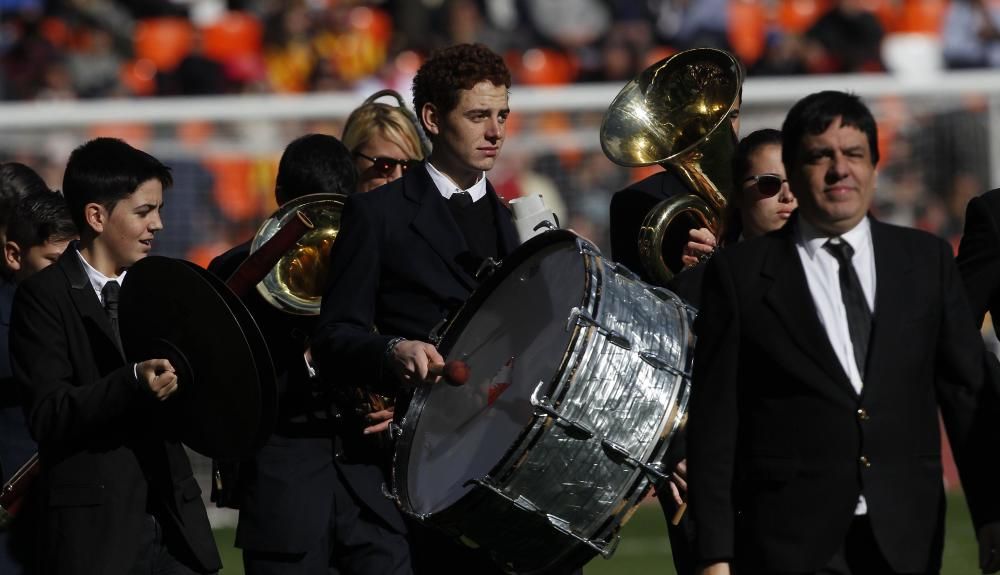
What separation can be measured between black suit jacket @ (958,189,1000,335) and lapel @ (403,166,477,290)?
1403mm

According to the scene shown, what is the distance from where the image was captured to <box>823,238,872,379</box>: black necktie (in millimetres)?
3973

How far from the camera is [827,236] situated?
402cm

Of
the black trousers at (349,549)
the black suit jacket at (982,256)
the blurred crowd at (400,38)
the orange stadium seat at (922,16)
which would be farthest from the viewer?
the orange stadium seat at (922,16)

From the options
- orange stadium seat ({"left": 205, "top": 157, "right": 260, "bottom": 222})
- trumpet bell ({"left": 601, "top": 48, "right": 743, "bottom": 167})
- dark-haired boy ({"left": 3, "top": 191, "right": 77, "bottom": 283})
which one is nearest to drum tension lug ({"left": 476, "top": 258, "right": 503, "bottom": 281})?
trumpet bell ({"left": 601, "top": 48, "right": 743, "bottom": 167})

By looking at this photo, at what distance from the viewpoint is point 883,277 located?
399cm

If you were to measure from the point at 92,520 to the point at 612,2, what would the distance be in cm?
1148

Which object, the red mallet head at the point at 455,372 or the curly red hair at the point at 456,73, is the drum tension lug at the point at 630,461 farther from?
the curly red hair at the point at 456,73

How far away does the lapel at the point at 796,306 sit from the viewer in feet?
12.9

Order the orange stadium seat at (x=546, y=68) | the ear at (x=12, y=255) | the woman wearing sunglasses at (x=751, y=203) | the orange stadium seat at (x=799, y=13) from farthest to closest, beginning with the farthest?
the orange stadium seat at (x=799, y=13) < the orange stadium seat at (x=546, y=68) < the ear at (x=12, y=255) < the woman wearing sunglasses at (x=751, y=203)

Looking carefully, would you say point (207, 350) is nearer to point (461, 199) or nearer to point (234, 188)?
point (461, 199)

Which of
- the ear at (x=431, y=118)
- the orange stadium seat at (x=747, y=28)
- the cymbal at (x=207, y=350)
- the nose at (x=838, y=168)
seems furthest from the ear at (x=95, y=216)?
the orange stadium seat at (x=747, y=28)

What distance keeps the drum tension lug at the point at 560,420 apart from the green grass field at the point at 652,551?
5.23m

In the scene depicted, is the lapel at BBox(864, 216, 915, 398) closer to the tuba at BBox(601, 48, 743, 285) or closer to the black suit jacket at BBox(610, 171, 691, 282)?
the tuba at BBox(601, 48, 743, 285)

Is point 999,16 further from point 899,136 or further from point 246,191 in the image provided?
point 246,191
